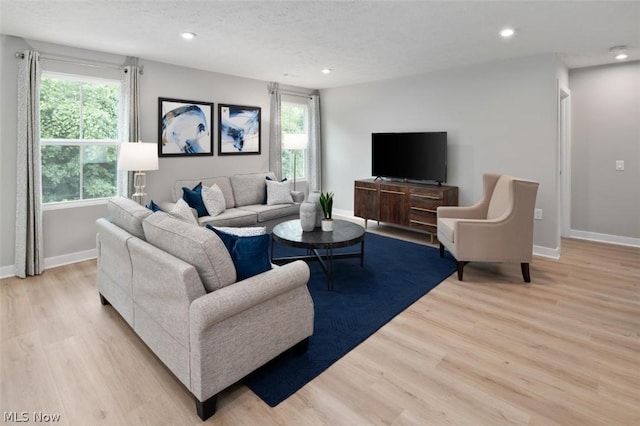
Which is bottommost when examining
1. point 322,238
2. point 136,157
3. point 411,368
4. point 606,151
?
point 411,368

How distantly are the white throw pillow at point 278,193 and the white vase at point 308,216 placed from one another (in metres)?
Result: 1.65

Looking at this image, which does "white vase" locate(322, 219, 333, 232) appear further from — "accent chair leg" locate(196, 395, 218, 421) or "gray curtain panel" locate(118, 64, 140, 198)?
"gray curtain panel" locate(118, 64, 140, 198)

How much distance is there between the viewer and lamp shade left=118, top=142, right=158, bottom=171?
12.8ft

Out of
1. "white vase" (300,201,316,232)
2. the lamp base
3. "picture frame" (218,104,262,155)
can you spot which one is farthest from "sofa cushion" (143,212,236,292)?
"picture frame" (218,104,262,155)

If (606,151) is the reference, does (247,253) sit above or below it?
below

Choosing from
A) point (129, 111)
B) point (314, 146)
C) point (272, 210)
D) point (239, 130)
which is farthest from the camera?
point (314, 146)

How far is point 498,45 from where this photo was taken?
13.0 ft

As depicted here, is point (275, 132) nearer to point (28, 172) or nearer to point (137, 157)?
point (137, 157)

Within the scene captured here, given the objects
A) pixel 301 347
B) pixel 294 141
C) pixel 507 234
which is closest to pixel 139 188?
pixel 294 141

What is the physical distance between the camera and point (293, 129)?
684cm

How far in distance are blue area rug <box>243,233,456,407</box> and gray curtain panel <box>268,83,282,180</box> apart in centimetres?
192

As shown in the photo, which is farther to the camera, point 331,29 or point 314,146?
point 314,146

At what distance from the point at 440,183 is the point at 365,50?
7.16ft

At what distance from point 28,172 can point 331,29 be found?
3.48 metres
